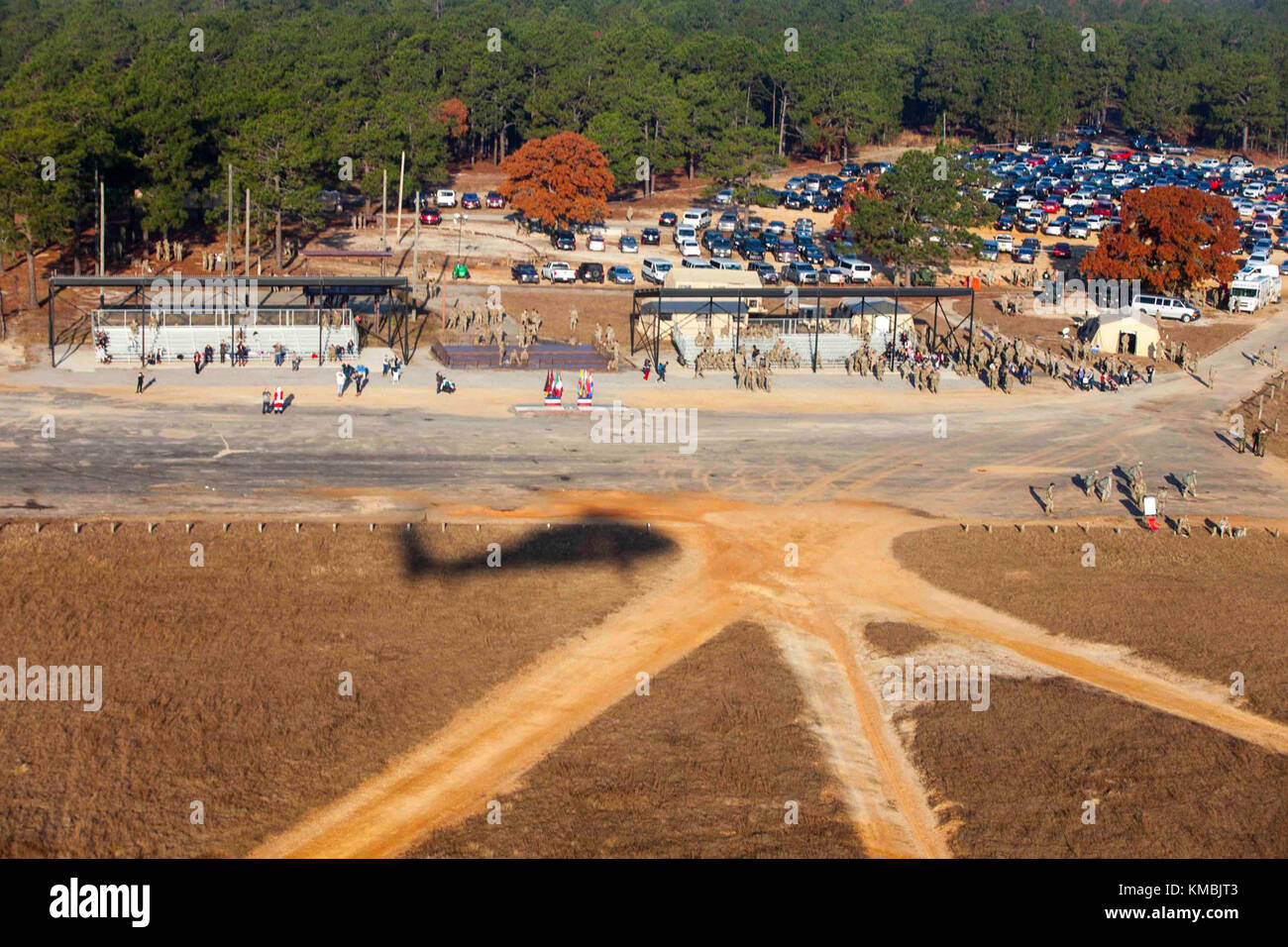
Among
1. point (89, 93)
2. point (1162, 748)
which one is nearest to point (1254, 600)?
point (1162, 748)

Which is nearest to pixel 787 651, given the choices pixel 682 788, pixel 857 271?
pixel 682 788

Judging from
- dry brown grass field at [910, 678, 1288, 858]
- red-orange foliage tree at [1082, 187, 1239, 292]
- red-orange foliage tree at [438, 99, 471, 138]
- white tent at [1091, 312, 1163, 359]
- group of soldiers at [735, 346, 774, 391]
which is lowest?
dry brown grass field at [910, 678, 1288, 858]

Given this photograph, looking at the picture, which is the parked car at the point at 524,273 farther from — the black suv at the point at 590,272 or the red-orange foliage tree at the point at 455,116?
the red-orange foliage tree at the point at 455,116

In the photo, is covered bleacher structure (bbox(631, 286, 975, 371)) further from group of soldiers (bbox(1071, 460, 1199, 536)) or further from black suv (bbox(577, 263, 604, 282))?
group of soldiers (bbox(1071, 460, 1199, 536))

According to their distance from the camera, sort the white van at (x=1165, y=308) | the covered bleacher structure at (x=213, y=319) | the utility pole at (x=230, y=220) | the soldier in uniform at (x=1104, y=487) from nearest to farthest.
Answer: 1. the soldier in uniform at (x=1104, y=487)
2. the covered bleacher structure at (x=213, y=319)
3. the utility pole at (x=230, y=220)
4. the white van at (x=1165, y=308)

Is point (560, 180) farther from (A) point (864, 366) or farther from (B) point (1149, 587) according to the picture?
(B) point (1149, 587)

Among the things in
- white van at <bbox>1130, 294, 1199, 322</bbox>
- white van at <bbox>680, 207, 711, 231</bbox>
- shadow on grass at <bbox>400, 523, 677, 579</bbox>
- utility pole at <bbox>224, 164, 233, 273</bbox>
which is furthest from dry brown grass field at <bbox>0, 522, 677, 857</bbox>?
white van at <bbox>680, 207, 711, 231</bbox>

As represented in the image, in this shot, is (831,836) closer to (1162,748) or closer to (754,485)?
(1162,748)

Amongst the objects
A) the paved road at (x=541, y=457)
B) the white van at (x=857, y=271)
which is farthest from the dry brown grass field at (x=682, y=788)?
the white van at (x=857, y=271)
